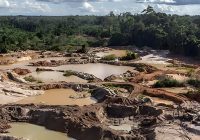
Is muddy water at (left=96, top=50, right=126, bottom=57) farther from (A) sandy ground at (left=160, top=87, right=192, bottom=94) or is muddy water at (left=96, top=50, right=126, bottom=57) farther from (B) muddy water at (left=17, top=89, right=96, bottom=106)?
(B) muddy water at (left=17, top=89, right=96, bottom=106)

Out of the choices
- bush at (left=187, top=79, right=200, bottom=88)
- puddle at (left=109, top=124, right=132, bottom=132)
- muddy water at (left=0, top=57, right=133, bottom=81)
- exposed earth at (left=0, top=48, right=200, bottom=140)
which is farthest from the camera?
muddy water at (left=0, top=57, right=133, bottom=81)

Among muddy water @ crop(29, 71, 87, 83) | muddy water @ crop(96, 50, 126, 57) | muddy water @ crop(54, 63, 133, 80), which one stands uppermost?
muddy water @ crop(29, 71, 87, 83)

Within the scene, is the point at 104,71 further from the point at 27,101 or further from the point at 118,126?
the point at 118,126

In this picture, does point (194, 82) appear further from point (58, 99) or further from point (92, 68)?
point (92, 68)

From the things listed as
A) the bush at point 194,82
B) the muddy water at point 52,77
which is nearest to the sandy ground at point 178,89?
the bush at point 194,82

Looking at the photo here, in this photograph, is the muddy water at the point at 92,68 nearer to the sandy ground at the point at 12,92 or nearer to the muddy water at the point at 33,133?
the sandy ground at the point at 12,92

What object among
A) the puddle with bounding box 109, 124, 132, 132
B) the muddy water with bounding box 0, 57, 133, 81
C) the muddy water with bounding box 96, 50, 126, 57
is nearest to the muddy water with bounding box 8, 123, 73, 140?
the puddle with bounding box 109, 124, 132, 132

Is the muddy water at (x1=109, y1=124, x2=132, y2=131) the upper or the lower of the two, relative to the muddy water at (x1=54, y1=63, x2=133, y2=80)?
upper

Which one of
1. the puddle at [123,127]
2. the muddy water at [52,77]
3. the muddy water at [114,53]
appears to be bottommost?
the muddy water at [114,53]
